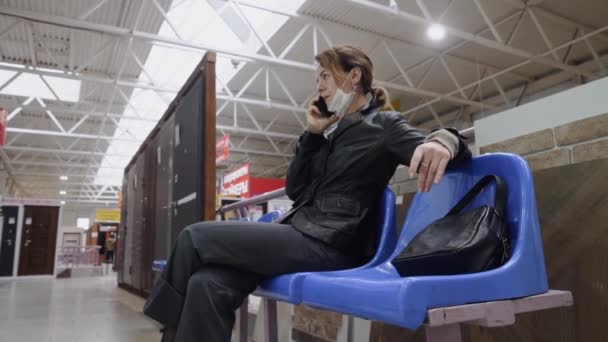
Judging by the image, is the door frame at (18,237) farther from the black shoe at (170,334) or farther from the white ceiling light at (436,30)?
the black shoe at (170,334)

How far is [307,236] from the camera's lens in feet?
4.01

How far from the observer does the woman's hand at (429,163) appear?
0.93 metres

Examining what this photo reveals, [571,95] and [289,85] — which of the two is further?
[289,85]

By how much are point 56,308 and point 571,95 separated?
473 centimetres

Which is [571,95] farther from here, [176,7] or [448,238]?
[176,7]

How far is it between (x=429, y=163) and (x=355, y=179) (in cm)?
36

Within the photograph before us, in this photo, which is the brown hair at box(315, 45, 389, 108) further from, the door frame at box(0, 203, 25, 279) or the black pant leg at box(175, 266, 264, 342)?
the door frame at box(0, 203, 25, 279)

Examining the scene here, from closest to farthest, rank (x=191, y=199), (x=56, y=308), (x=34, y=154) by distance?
(x=191, y=199) → (x=56, y=308) → (x=34, y=154)

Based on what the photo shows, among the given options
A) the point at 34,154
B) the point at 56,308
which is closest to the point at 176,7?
the point at 56,308

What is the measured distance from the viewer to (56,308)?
4352 mm

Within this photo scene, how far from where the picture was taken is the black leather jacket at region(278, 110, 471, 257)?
1221 millimetres

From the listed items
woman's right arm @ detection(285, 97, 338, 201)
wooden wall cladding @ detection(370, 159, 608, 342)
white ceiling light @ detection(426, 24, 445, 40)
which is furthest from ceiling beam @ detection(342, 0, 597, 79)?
wooden wall cladding @ detection(370, 159, 608, 342)

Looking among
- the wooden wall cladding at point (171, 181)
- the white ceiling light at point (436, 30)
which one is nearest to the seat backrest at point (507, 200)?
the wooden wall cladding at point (171, 181)

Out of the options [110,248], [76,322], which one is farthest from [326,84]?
[110,248]
